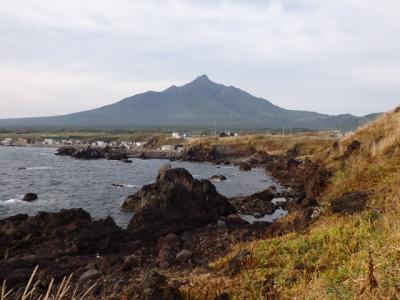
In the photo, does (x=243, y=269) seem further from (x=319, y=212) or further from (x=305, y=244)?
(x=319, y=212)

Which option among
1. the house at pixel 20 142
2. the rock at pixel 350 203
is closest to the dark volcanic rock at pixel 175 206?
the rock at pixel 350 203

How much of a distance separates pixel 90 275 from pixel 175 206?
18.0 meters

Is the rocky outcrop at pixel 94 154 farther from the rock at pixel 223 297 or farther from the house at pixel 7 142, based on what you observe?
the rock at pixel 223 297

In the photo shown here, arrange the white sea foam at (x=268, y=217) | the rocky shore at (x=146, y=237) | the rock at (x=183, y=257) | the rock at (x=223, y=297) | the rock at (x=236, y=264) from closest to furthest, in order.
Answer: the rock at (x=223, y=297) < the rock at (x=236, y=264) < the rocky shore at (x=146, y=237) < the rock at (x=183, y=257) < the white sea foam at (x=268, y=217)

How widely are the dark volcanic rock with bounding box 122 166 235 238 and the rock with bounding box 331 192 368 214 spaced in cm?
1571

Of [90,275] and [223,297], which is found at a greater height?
[223,297]

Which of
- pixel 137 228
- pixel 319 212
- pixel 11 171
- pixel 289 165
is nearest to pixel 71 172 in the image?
pixel 11 171

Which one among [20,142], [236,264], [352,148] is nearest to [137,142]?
[20,142]

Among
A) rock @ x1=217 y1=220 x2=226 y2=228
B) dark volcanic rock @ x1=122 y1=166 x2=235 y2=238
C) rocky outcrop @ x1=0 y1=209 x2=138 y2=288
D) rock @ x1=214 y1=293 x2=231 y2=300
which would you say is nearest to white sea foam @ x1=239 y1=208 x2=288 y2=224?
dark volcanic rock @ x1=122 y1=166 x2=235 y2=238

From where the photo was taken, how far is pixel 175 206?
1335 inches

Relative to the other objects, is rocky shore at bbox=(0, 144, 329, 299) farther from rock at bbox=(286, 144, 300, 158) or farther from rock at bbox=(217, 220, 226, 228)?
rock at bbox=(286, 144, 300, 158)

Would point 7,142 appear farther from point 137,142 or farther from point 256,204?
point 256,204

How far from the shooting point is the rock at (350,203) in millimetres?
13016

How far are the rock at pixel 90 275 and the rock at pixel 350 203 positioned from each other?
9.37 meters
